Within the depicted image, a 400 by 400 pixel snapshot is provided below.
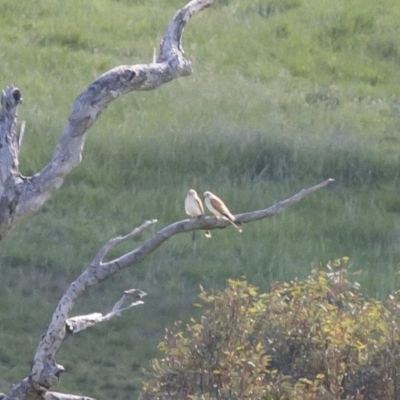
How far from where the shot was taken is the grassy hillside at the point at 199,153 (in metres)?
12.0

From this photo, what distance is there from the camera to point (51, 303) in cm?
1177

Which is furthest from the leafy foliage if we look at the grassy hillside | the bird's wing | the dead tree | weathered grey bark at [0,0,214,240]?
the grassy hillside

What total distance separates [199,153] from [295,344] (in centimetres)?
897

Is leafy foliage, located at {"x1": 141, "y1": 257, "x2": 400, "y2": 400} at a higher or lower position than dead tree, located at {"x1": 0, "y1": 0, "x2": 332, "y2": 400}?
lower

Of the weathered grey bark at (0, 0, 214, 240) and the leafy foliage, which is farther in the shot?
the leafy foliage

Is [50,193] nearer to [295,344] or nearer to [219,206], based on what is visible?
[295,344]

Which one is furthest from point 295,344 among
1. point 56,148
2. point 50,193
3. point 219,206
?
point 219,206

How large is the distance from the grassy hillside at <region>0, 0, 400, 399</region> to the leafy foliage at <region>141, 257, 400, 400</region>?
3.73 m

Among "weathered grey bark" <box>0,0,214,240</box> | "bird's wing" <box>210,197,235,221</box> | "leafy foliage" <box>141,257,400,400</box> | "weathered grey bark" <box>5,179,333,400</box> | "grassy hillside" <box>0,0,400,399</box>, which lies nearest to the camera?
"weathered grey bark" <box>5,179,333,400</box>

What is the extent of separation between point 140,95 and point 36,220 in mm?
4469

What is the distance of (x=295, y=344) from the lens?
6.80 metres

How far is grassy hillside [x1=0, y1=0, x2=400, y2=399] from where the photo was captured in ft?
39.2

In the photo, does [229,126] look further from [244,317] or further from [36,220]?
[244,317]

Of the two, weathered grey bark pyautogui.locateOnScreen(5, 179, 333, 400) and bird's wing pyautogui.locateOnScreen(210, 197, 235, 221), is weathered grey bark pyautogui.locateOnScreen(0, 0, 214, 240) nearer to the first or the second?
weathered grey bark pyautogui.locateOnScreen(5, 179, 333, 400)
